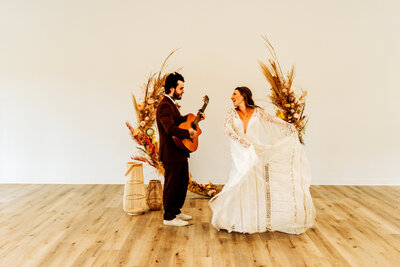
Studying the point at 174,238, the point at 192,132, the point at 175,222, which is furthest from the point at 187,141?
the point at 174,238

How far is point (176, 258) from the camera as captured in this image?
3.22 m

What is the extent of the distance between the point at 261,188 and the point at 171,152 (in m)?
0.99

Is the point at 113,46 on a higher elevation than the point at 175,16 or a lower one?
lower

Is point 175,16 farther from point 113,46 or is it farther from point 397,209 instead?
point 397,209

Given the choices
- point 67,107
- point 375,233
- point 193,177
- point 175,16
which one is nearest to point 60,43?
point 67,107

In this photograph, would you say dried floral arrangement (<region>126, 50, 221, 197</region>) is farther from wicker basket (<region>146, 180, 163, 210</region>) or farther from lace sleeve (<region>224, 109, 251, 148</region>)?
lace sleeve (<region>224, 109, 251, 148</region>)

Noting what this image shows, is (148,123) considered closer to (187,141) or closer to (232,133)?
(187,141)

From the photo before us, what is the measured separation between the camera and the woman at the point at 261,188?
12.4 ft

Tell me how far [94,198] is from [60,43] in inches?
101

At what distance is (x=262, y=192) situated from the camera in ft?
12.5

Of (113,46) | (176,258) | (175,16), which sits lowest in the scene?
(176,258)

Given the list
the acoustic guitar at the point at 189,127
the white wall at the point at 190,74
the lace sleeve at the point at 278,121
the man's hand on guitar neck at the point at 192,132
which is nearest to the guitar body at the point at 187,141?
the acoustic guitar at the point at 189,127

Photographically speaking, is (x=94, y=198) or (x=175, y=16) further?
(x=175, y=16)

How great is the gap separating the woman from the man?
42 cm
